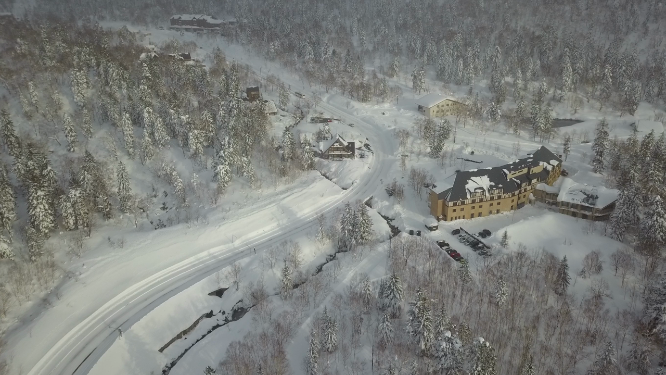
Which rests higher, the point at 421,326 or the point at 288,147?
the point at 421,326

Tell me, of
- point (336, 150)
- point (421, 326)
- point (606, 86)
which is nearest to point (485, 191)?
point (421, 326)

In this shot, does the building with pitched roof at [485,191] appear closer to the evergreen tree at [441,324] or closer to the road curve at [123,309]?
the road curve at [123,309]

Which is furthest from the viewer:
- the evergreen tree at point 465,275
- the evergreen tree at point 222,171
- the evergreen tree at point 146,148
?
the evergreen tree at point 146,148

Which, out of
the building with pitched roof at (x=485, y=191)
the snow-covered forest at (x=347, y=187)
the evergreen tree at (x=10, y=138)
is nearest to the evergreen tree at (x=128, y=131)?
the snow-covered forest at (x=347, y=187)

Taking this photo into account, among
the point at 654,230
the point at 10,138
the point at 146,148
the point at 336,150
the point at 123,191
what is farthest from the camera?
the point at 336,150

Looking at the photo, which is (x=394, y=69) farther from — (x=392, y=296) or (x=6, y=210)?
(x=6, y=210)

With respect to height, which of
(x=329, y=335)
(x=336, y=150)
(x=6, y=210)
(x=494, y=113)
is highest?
(x=6, y=210)
